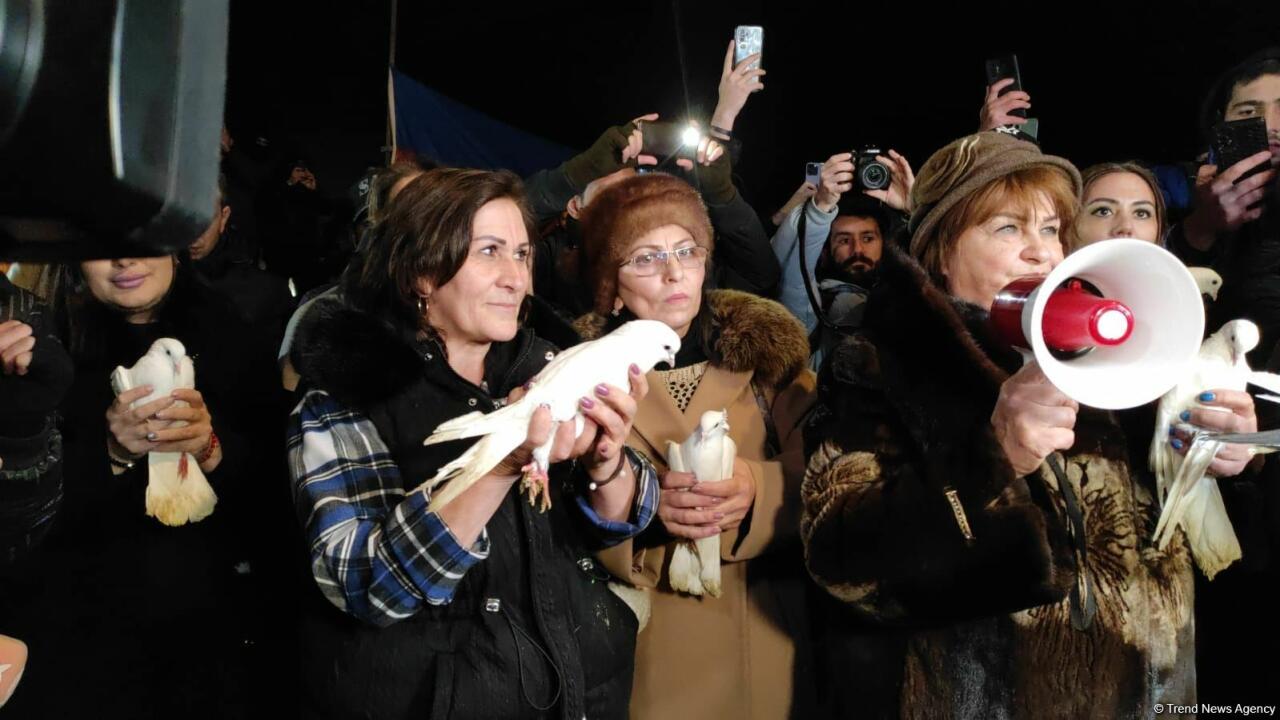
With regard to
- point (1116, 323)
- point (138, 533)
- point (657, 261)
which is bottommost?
point (138, 533)

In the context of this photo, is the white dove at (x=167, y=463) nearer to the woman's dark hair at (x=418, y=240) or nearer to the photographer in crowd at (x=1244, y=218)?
the woman's dark hair at (x=418, y=240)

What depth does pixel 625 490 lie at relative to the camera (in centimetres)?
232

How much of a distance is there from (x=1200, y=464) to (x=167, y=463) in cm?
286

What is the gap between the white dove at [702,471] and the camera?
8.07 ft

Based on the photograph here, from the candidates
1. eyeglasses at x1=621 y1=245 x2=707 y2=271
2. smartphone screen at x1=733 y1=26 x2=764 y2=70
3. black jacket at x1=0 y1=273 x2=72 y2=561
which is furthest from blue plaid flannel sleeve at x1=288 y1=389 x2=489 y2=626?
smartphone screen at x1=733 y1=26 x2=764 y2=70

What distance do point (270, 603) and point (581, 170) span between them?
220 centimetres

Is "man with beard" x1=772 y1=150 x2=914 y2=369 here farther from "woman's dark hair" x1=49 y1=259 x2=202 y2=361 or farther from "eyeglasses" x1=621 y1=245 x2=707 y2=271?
"woman's dark hair" x1=49 y1=259 x2=202 y2=361

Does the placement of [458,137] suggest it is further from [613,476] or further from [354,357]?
[613,476]

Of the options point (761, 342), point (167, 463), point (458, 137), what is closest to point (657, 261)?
point (761, 342)

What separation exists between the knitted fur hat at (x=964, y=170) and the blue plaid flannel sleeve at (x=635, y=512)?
3.30ft

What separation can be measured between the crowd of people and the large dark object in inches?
36.9

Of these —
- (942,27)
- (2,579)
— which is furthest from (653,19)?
(2,579)

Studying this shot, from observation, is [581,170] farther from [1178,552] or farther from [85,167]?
[85,167]

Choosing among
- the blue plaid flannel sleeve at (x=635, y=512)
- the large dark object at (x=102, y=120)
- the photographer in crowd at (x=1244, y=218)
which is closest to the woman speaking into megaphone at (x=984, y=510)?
the blue plaid flannel sleeve at (x=635, y=512)
